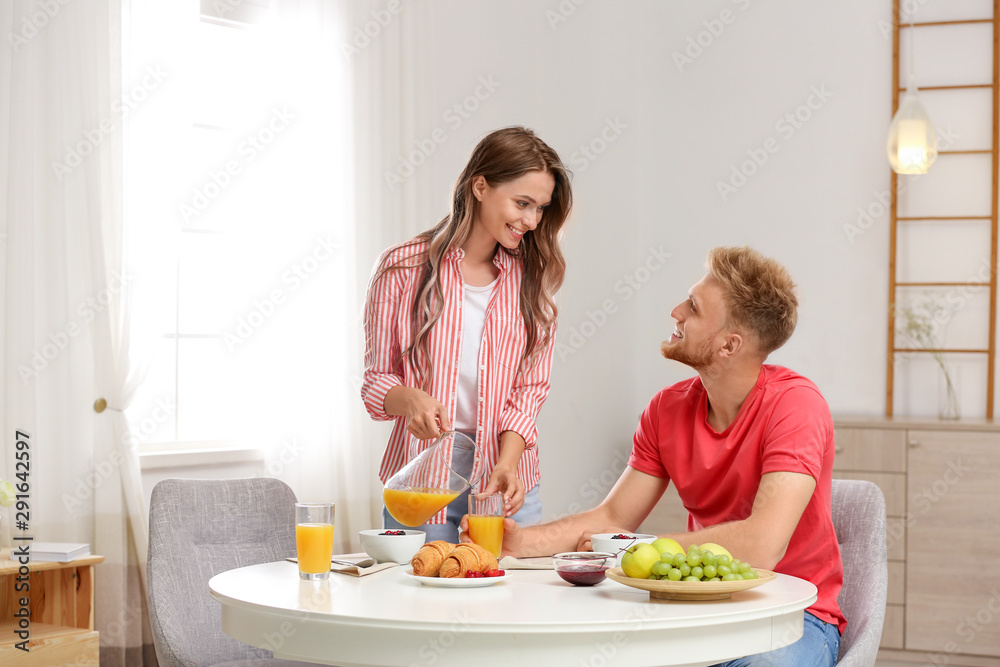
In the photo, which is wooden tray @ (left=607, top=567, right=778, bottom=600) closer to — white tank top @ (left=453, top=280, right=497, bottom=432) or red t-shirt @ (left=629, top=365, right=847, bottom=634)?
red t-shirt @ (left=629, top=365, right=847, bottom=634)

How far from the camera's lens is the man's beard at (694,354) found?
74.9 inches

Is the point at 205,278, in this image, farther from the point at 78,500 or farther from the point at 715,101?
the point at 715,101

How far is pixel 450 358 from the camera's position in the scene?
210 centimetres

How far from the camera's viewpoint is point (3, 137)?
256 centimetres

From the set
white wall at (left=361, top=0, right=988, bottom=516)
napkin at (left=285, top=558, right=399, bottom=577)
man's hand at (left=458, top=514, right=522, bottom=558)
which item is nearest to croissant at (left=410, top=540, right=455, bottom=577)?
napkin at (left=285, top=558, right=399, bottom=577)

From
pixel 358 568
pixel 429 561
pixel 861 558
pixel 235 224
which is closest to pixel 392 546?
pixel 358 568

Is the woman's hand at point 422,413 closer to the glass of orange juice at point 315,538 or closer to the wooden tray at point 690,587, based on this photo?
the glass of orange juice at point 315,538

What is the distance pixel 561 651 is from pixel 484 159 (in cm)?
122

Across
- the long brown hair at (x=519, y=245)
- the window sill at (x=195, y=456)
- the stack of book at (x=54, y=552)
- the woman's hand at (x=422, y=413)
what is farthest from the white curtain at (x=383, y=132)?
the woman's hand at (x=422, y=413)

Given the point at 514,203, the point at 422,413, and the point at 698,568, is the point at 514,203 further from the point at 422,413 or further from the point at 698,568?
the point at 698,568

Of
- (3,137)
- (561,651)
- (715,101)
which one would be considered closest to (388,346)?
(561,651)

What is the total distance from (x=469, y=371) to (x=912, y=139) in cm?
296

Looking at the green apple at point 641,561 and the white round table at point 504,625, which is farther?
the green apple at point 641,561

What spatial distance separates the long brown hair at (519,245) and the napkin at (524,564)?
53cm
